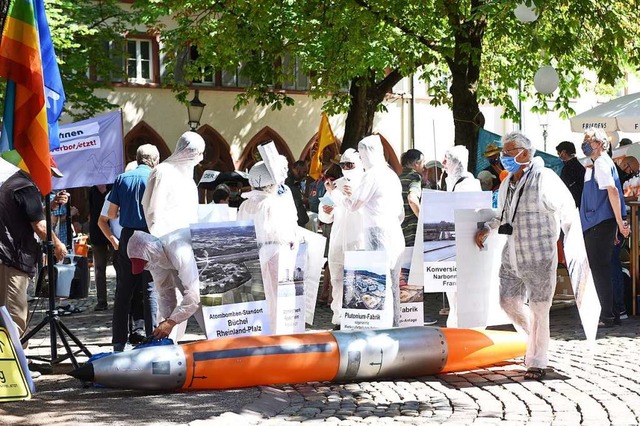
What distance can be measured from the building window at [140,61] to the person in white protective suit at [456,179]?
25.1 m

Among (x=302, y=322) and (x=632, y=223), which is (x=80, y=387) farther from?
(x=632, y=223)

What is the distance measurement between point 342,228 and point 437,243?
1.13m

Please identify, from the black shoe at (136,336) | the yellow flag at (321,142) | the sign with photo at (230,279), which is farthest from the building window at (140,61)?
the sign with photo at (230,279)

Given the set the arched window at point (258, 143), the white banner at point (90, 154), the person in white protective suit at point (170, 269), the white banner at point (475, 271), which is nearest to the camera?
the person in white protective suit at point (170, 269)

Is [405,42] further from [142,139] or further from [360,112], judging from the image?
[142,139]

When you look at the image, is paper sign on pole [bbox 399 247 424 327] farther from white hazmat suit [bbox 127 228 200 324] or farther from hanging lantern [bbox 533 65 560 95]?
hanging lantern [bbox 533 65 560 95]

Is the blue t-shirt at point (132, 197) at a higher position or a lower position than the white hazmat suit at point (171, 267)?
higher

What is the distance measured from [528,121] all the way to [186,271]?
112 feet

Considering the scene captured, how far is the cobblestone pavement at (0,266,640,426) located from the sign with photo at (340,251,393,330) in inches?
59.6

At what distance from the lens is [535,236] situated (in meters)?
9.49

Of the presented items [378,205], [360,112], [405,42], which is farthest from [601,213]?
[360,112]

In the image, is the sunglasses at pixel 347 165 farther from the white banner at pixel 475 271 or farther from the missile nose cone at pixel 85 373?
the missile nose cone at pixel 85 373

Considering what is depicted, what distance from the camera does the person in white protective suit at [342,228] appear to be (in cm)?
1216

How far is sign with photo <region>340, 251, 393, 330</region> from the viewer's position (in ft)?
37.5
